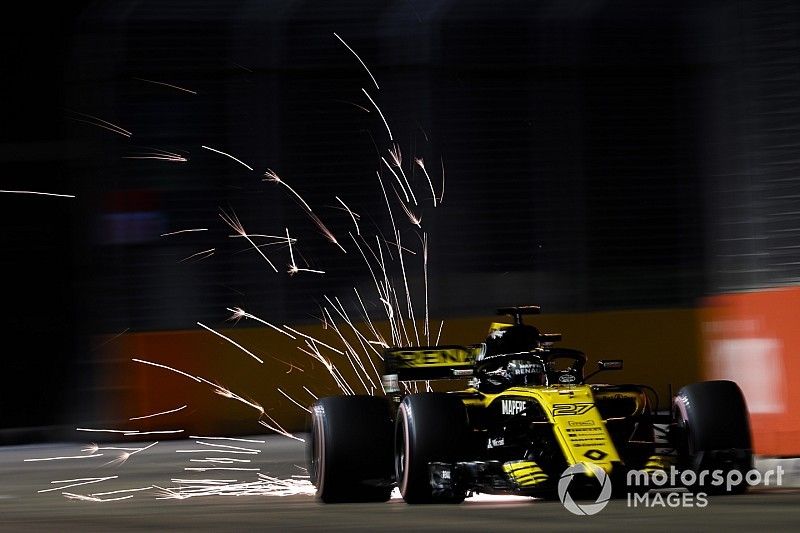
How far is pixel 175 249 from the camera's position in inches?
664

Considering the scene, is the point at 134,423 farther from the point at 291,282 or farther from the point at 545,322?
the point at 545,322

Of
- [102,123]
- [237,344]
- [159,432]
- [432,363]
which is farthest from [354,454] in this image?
[102,123]

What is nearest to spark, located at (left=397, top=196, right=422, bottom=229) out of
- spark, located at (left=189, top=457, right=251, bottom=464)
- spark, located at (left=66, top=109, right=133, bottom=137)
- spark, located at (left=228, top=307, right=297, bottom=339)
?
spark, located at (left=228, top=307, right=297, bottom=339)

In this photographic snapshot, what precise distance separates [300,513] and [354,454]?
83 cm

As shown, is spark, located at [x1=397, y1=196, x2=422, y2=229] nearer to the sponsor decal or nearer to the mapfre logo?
the mapfre logo

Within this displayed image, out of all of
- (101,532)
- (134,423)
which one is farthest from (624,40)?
(101,532)

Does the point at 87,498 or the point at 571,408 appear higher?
the point at 571,408

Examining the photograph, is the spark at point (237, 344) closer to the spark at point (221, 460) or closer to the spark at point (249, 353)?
the spark at point (249, 353)

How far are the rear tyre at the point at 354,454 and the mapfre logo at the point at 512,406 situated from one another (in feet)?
2.35

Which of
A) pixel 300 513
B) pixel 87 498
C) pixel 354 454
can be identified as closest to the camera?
pixel 300 513

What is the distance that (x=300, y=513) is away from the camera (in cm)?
965

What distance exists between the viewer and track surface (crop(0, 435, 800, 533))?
838 cm

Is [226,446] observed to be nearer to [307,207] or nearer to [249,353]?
[249,353]

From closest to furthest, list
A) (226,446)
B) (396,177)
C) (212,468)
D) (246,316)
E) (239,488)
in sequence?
(239,488)
(212,468)
(226,446)
(246,316)
(396,177)
